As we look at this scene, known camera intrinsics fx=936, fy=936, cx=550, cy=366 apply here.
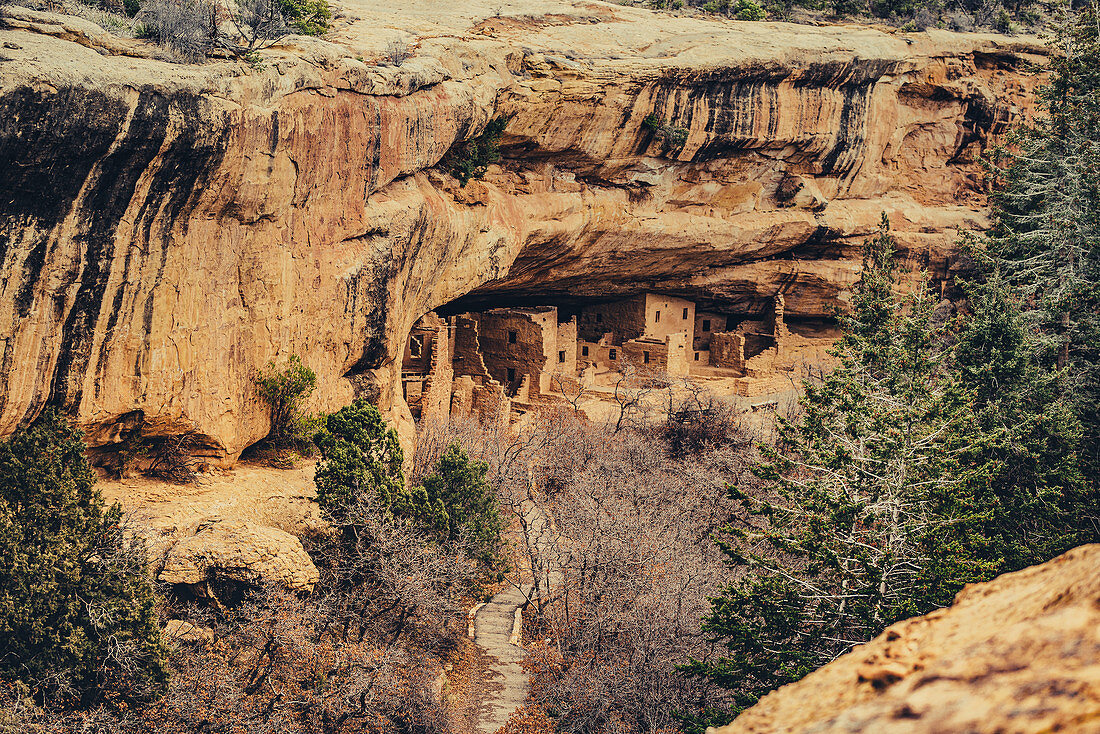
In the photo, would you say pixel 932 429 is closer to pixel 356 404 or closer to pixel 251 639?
pixel 356 404

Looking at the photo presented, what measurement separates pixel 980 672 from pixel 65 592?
11.3m

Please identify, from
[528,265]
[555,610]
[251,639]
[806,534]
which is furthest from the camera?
[528,265]

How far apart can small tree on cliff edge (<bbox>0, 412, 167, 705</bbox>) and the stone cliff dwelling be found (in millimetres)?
9919

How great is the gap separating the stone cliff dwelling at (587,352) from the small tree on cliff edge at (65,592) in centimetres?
992

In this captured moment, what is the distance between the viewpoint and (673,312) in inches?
1115

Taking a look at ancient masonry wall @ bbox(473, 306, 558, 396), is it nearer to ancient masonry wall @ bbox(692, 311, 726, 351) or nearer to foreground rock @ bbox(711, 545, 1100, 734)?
ancient masonry wall @ bbox(692, 311, 726, 351)

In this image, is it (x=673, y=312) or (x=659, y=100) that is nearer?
(x=659, y=100)

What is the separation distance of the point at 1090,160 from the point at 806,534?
13851 millimetres

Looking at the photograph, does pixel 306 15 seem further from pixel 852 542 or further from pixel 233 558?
pixel 852 542

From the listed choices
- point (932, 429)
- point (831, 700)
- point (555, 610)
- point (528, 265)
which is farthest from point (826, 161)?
point (831, 700)

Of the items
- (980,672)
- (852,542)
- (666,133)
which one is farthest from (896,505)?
(666,133)

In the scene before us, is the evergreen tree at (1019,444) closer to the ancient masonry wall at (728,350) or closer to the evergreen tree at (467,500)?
the ancient masonry wall at (728,350)

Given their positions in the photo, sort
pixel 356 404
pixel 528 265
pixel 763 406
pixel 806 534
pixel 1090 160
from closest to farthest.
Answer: pixel 806 534 → pixel 356 404 → pixel 1090 160 → pixel 528 265 → pixel 763 406

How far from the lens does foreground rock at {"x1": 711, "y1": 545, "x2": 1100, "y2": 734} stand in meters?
2.47
